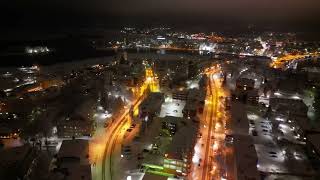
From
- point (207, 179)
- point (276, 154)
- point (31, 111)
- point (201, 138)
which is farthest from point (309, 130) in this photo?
point (31, 111)

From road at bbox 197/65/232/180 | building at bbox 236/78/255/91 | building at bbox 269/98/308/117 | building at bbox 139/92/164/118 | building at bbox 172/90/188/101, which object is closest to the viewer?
road at bbox 197/65/232/180

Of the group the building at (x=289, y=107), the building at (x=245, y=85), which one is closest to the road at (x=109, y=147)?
the building at (x=245, y=85)

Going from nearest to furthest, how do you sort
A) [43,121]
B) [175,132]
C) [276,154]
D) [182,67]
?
[276,154], [175,132], [43,121], [182,67]

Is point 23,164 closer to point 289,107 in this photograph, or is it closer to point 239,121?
point 239,121

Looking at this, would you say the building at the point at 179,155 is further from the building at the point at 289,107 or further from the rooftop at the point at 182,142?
the building at the point at 289,107

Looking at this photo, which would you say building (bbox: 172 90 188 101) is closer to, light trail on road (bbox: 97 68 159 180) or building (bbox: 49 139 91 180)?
light trail on road (bbox: 97 68 159 180)

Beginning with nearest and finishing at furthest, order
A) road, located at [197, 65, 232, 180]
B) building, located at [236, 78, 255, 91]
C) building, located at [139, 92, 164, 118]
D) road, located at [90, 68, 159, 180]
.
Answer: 1. road, located at [90, 68, 159, 180]
2. road, located at [197, 65, 232, 180]
3. building, located at [139, 92, 164, 118]
4. building, located at [236, 78, 255, 91]

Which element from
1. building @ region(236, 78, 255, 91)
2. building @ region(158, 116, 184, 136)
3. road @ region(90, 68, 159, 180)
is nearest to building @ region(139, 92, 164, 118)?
road @ region(90, 68, 159, 180)

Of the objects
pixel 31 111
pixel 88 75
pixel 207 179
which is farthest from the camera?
pixel 88 75

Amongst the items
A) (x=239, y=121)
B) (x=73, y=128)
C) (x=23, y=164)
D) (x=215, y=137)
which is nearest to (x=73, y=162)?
(x=23, y=164)

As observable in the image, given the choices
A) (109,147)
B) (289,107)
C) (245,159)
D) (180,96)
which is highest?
(180,96)

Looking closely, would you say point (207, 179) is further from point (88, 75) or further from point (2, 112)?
point (88, 75)
